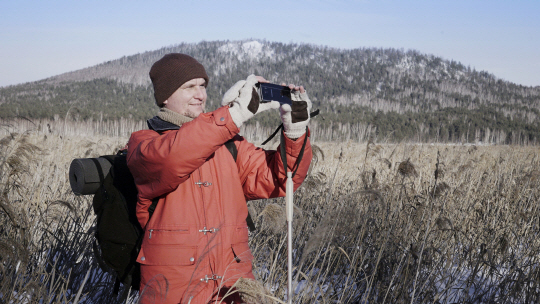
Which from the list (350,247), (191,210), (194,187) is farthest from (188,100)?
(350,247)

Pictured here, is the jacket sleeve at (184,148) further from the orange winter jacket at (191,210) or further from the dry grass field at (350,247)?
the dry grass field at (350,247)

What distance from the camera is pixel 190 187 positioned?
1.77 m

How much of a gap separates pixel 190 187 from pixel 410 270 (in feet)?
5.91

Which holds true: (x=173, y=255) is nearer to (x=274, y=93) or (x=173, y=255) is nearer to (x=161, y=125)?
(x=161, y=125)

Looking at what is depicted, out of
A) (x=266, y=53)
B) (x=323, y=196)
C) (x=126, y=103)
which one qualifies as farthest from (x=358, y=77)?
(x=323, y=196)

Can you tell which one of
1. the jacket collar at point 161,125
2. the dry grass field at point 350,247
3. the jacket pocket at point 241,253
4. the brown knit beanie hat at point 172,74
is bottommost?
the dry grass field at point 350,247

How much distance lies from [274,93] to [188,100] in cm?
52

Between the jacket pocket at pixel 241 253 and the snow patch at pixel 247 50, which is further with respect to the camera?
the snow patch at pixel 247 50

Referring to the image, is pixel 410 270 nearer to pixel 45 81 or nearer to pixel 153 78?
pixel 153 78

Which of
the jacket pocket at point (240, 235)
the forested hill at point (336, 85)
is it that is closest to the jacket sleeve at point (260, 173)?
the jacket pocket at point (240, 235)

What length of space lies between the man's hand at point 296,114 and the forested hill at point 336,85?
2047 inches

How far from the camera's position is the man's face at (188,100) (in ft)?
6.57

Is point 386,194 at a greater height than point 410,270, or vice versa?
point 386,194

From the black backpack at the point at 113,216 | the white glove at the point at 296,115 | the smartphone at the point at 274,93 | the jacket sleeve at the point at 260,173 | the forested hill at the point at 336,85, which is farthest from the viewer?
the forested hill at the point at 336,85
